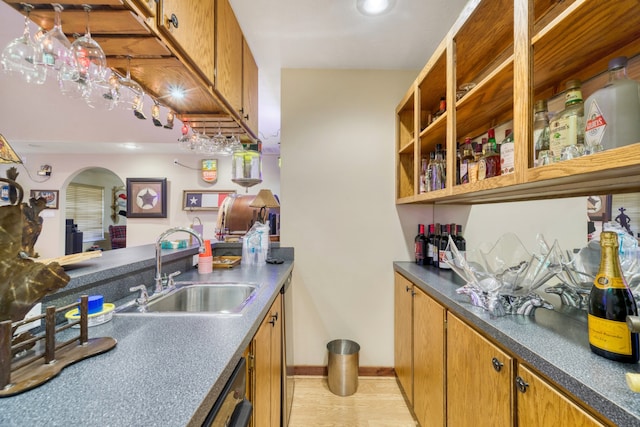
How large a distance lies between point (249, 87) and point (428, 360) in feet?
6.86

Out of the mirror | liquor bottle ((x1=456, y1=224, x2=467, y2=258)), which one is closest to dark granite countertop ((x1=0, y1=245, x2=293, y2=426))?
liquor bottle ((x1=456, y1=224, x2=467, y2=258))

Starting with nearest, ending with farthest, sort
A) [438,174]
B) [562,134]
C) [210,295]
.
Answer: [562,134], [210,295], [438,174]

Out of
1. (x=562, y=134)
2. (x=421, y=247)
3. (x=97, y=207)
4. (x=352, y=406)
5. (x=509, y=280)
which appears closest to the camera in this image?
(x=562, y=134)

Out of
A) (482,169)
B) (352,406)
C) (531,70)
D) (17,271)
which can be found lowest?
(352,406)

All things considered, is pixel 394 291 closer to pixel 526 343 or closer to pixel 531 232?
pixel 531 232

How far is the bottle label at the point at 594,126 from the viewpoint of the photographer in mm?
745

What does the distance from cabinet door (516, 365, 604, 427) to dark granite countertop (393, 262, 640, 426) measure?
0.03 meters

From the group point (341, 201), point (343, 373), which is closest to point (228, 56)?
point (341, 201)

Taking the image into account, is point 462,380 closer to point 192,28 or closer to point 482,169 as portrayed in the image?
point 482,169

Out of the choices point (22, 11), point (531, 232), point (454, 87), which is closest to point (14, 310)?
point (22, 11)

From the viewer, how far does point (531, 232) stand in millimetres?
1442

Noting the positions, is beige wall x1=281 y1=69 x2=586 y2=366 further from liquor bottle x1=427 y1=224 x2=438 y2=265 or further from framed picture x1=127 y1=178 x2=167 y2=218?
framed picture x1=127 y1=178 x2=167 y2=218

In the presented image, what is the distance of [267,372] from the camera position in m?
1.19

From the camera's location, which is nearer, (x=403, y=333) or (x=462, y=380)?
(x=462, y=380)
